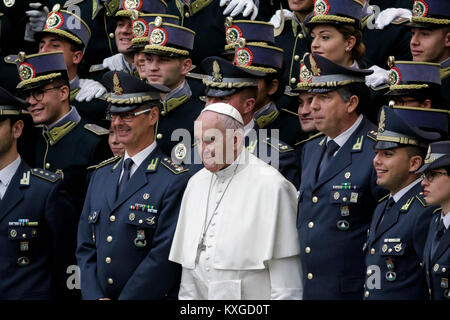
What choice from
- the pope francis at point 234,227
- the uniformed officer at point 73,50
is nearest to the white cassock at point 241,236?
the pope francis at point 234,227

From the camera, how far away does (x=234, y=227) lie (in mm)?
7832

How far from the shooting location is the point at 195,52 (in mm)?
11156

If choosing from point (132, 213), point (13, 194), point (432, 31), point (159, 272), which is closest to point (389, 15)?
point (432, 31)

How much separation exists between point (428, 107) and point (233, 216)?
177 centimetres

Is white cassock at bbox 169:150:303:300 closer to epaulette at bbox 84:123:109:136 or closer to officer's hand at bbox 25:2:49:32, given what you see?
epaulette at bbox 84:123:109:136

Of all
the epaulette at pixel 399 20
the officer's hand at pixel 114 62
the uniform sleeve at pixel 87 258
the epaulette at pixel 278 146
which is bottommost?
the uniform sleeve at pixel 87 258

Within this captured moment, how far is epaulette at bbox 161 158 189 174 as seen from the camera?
334 inches

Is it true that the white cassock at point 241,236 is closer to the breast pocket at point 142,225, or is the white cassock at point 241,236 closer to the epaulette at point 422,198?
the breast pocket at point 142,225

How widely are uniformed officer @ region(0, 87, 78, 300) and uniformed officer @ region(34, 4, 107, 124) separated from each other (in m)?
1.67

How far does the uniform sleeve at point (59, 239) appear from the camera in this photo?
9055 millimetres

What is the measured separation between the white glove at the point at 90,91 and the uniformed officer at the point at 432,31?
10.8ft

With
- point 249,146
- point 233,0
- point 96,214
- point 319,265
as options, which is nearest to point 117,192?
point 96,214

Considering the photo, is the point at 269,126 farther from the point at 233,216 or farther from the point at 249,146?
the point at 233,216

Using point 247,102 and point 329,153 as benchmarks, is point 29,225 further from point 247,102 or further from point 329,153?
point 329,153
